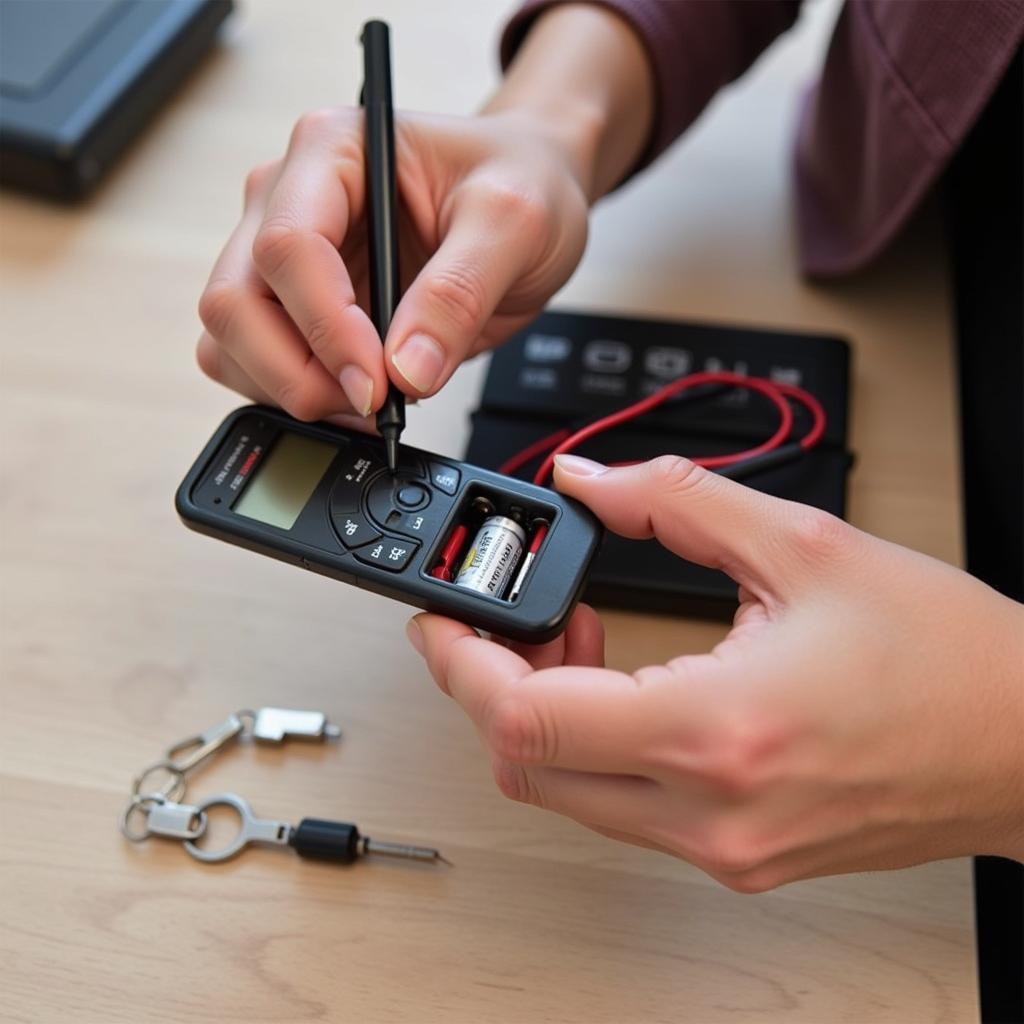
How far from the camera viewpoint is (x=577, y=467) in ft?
1.54

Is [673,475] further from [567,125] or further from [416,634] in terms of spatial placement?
[567,125]

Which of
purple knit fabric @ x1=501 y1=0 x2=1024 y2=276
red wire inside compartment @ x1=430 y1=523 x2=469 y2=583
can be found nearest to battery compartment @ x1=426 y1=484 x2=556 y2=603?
red wire inside compartment @ x1=430 y1=523 x2=469 y2=583

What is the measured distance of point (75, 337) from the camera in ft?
2.32

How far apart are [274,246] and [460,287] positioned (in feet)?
0.28

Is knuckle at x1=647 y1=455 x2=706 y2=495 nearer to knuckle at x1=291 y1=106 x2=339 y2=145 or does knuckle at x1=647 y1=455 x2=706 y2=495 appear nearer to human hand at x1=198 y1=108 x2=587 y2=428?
human hand at x1=198 y1=108 x2=587 y2=428

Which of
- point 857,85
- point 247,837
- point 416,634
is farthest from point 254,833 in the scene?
point 857,85

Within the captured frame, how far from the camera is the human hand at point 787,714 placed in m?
0.39

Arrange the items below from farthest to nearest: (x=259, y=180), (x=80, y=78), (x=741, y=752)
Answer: (x=80, y=78)
(x=259, y=180)
(x=741, y=752)

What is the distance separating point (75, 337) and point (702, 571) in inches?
16.7

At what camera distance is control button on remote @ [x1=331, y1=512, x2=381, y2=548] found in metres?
0.47

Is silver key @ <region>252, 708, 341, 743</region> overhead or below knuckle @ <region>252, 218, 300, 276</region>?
below

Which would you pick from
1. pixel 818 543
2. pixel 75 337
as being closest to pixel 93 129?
pixel 75 337

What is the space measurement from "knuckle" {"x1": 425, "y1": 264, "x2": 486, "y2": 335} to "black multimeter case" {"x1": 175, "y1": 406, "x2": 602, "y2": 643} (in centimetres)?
6

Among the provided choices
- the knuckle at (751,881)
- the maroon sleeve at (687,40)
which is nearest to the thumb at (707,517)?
the knuckle at (751,881)
